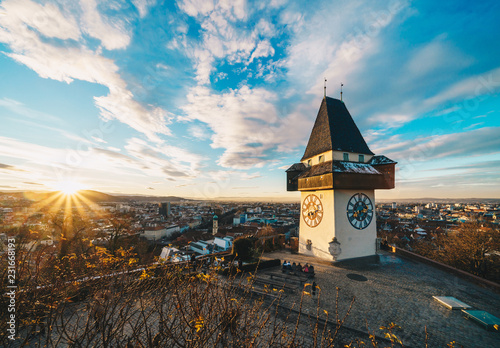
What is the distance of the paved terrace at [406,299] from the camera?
655 centimetres

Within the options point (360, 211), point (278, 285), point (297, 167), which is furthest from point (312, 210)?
point (278, 285)

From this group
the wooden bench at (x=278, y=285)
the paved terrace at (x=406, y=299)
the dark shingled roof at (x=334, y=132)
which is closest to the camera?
the paved terrace at (x=406, y=299)

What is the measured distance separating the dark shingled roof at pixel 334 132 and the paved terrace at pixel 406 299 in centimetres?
860

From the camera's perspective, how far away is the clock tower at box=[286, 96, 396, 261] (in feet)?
46.6

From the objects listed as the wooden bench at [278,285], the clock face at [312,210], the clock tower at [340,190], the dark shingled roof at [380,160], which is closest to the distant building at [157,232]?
the clock face at [312,210]

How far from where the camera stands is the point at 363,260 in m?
14.4

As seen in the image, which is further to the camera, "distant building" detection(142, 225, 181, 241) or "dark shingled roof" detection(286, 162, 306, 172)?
"distant building" detection(142, 225, 181, 241)

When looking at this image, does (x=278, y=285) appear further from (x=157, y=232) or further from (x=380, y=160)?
(x=157, y=232)

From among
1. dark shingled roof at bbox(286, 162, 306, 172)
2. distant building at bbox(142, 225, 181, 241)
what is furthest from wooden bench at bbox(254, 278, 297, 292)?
distant building at bbox(142, 225, 181, 241)

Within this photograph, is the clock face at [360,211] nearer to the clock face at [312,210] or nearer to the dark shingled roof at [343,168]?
the dark shingled roof at [343,168]

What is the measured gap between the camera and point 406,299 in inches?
351

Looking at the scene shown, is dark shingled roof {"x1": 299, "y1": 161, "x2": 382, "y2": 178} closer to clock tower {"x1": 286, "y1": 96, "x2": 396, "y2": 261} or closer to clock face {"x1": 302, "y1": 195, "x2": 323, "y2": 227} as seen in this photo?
clock tower {"x1": 286, "y1": 96, "x2": 396, "y2": 261}

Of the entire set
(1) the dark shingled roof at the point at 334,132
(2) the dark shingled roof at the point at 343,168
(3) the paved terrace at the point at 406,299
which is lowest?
(3) the paved terrace at the point at 406,299

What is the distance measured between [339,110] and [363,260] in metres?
12.5
